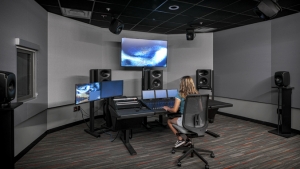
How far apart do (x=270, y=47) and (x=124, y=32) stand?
382 cm

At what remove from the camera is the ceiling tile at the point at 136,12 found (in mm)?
3686

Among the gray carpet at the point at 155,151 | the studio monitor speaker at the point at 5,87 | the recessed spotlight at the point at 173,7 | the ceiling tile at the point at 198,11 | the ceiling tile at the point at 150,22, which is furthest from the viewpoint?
the ceiling tile at the point at 150,22

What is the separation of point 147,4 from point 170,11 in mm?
607

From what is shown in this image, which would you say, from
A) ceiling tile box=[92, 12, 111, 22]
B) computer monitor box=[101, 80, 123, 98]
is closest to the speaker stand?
computer monitor box=[101, 80, 123, 98]

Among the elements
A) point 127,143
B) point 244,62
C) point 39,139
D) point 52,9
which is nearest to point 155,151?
point 127,143

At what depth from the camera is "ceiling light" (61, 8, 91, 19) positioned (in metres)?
3.74

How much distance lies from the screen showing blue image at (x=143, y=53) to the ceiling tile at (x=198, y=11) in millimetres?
1588

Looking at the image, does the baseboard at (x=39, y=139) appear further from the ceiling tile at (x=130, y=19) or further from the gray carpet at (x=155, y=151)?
the ceiling tile at (x=130, y=19)

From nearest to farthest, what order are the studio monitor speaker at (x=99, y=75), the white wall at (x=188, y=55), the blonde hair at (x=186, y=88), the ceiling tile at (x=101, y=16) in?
1. the blonde hair at (x=186, y=88)
2. the ceiling tile at (x=101, y=16)
3. the studio monitor speaker at (x=99, y=75)
4. the white wall at (x=188, y=55)

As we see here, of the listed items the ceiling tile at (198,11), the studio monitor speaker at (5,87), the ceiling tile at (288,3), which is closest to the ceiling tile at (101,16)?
the ceiling tile at (198,11)

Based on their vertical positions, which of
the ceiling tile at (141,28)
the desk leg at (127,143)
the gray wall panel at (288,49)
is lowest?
the desk leg at (127,143)

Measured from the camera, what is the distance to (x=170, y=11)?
12.5ft

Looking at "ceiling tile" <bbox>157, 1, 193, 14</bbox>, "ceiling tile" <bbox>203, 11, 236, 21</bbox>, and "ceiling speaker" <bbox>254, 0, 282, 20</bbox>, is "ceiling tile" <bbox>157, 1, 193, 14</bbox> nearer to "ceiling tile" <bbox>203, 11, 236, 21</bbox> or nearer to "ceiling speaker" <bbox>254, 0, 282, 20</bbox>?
"ceiling tile" <bbox>203, 11, 236, 21</bbox>

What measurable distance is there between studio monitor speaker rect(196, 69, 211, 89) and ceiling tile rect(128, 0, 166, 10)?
2.34 meters
